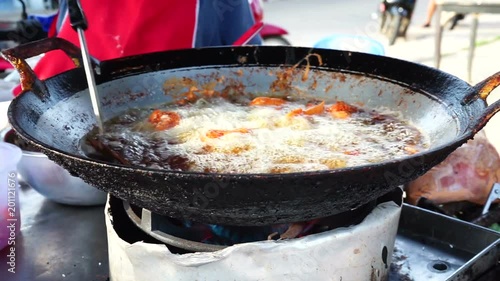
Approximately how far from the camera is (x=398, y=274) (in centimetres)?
182

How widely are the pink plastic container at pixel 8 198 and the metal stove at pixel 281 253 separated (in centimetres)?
57

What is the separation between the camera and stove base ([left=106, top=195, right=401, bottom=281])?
1347 millimetres

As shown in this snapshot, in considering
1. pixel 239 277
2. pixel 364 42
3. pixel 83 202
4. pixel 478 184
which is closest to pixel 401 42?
pixel 364 42

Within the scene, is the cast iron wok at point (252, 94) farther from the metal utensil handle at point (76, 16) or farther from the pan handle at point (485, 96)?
the metal utensil handle at point (76, 16)

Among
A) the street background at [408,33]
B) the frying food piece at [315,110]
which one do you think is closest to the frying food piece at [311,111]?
the frying food piece at [315,110]

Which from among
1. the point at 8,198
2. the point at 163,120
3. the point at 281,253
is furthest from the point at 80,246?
the point at 281,253

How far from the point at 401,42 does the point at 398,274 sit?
8.19 m

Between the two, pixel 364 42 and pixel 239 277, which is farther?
pixel 364 42

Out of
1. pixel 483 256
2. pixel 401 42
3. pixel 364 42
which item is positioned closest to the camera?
pixel 483 256

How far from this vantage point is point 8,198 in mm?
2004

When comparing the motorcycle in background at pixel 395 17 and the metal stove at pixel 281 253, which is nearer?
the metal stove at pixel 281 253

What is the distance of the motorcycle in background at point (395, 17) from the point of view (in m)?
9.41

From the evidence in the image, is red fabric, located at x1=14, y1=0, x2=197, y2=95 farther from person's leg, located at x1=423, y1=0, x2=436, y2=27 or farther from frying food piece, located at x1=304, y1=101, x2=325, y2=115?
person's leg, located at x1=423, y1=0, x2=436, y2=27

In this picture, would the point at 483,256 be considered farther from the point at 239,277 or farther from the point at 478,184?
the point at 239,277
